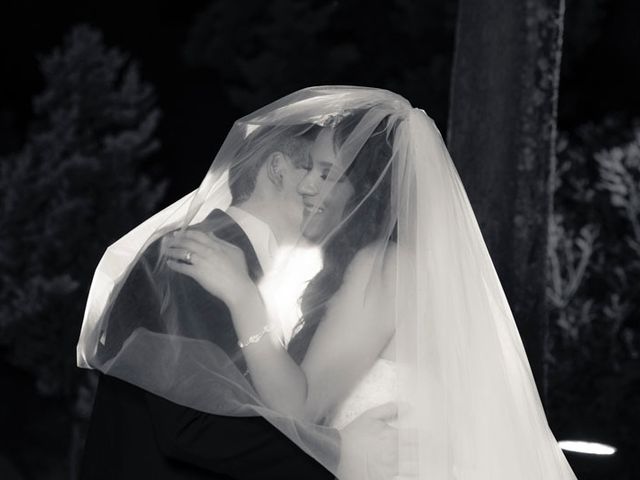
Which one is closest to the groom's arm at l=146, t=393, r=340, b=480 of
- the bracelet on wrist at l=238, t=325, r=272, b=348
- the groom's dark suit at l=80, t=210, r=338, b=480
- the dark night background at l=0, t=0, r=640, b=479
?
the groom's dark suit at l=80, t=210, r=338, b=480

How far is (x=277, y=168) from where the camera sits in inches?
85.0

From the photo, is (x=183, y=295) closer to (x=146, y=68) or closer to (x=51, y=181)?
(x=51, y=181)

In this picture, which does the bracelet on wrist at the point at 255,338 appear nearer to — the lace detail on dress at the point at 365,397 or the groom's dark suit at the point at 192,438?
the groom's dark suit at the point at 192,438

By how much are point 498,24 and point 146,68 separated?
9.67m

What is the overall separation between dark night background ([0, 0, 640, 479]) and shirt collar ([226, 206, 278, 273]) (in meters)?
6.69

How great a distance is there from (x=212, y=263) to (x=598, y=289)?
8.60m

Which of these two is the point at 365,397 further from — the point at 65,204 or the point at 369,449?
the point at 65,204

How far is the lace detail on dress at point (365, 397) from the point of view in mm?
2076

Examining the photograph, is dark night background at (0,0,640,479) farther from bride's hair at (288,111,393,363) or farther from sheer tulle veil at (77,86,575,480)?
bride's hair at (288,111,393,363)

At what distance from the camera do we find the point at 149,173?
505 inches

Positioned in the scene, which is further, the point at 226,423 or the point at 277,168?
the point at 277,168

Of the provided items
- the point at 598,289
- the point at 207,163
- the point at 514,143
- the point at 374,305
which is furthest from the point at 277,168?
the point at 207,163

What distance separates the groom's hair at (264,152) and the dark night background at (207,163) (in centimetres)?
667

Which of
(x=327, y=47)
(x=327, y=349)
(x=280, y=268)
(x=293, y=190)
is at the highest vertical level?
(x=327, y=47)
